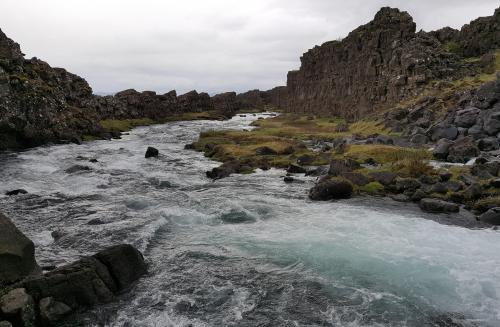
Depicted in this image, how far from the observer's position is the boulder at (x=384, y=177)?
120ft

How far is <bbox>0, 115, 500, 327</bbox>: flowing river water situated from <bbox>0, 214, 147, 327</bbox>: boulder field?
2.60ft

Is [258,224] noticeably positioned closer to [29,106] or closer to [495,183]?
[495,183]

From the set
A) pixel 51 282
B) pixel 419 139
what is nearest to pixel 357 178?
pixel 419 139

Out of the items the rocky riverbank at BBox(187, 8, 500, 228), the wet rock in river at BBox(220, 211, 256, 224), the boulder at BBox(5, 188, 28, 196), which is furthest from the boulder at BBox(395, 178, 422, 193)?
the boulder at BBox(5, 188, 28, 196)

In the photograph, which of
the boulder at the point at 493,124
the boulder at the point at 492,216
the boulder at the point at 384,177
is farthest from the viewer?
the boulder at the point at 493,124

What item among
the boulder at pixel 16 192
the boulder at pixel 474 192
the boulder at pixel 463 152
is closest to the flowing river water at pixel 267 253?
the boulder at pixel 16 192

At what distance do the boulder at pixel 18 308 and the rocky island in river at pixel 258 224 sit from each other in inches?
1.5

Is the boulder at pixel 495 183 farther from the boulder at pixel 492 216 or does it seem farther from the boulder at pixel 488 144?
the boulder at pixel 488 144

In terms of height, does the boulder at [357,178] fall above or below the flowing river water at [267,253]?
above

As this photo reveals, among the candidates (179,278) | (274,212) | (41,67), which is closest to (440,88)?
(274,212)

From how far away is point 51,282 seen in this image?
1653 cm

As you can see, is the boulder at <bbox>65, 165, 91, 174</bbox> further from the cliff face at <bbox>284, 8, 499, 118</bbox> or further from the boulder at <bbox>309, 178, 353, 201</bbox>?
the cliff face at <bbox>284, 8, 499, 118</bbox>

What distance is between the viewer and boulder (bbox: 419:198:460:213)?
29.4m

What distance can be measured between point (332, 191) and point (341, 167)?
725 cm
